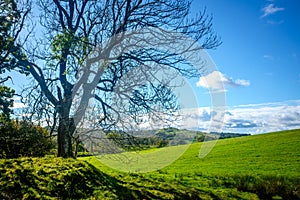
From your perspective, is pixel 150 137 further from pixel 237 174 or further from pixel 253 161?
pixel 253 161

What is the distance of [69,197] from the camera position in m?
7.56

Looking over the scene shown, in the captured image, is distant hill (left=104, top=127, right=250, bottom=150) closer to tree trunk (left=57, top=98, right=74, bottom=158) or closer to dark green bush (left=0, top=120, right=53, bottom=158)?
tree trunk (left=57, top=98, right=74, bottom=158)

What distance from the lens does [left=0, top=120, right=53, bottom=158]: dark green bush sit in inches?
448

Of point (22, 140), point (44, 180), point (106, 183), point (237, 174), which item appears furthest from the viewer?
point (237, 174)

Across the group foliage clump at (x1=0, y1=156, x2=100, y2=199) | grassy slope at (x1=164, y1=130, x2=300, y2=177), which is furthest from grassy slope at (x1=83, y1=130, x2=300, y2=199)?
foliage clump at (x1=0, y1=156, x2=100, y2=199)

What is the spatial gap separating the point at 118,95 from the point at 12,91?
400 centimetres

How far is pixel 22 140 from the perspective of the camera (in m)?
12.2

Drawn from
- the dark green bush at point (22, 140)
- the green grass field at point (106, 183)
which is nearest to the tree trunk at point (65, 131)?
the dark green bush at point (22, 140)

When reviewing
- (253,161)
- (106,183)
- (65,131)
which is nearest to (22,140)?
(65,131)

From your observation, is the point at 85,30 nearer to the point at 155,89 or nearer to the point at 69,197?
the point at 155,89

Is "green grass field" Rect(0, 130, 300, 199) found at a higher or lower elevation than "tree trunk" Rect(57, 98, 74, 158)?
lower

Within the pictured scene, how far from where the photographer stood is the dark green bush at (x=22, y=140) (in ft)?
37.3

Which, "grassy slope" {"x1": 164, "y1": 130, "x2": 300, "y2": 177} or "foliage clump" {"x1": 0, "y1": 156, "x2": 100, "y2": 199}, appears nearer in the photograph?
"foliage clump" {"x1": 0, "y1": 156, "x2": 100, "y2": 199}

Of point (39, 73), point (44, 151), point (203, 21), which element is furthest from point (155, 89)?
point (44, 151)
